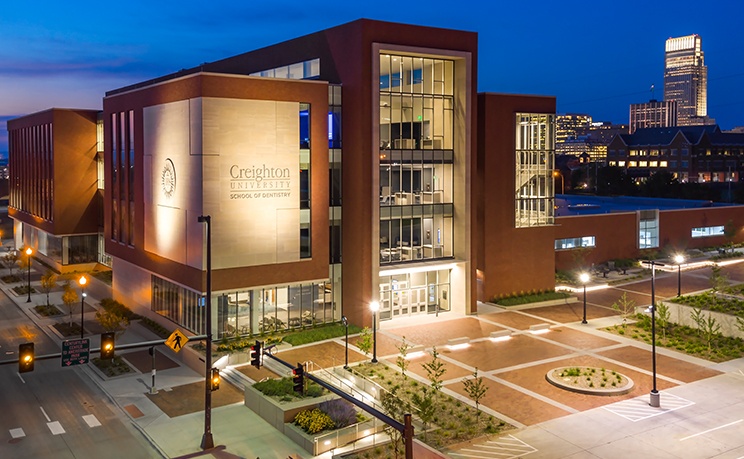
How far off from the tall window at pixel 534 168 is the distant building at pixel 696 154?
117 m

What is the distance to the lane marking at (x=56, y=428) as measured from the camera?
2939 cm

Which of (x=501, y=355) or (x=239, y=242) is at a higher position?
(x=239, y=242)

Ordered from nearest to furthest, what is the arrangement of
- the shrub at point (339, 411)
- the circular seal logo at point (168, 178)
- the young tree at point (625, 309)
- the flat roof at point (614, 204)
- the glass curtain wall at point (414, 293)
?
1. the shrub at point (339, 411)
2. the circular seal logo at point (168, 178)
3. the young tree at point (625, 309)
4. the glass curtain wall at point (414, 293)
5. the flat roof at point (614, 204)

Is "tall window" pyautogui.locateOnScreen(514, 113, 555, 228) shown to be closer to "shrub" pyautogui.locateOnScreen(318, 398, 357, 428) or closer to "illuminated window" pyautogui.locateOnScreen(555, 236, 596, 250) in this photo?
"illuminated window" pyautogui.locateOnScreen(555, 236, 596, 250)

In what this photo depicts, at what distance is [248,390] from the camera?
105 feet

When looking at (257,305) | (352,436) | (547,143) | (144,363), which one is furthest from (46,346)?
(547,143)

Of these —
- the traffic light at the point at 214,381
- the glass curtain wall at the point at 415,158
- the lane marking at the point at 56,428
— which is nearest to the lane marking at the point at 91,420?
the lane marking at the point at 56,428

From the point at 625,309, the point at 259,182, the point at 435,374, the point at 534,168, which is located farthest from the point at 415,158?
the point at 435,374

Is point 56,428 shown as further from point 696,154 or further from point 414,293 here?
point 696,154

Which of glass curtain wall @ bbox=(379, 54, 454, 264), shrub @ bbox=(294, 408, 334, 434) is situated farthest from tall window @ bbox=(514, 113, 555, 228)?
shrub @ bbox=(294, 408, 334, 434)

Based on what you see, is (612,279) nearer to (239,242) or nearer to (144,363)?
(239,242)

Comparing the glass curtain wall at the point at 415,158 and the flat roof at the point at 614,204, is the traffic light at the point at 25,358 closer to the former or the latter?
the glass curtain wall at the point at 415,158

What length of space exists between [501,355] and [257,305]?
573 inches

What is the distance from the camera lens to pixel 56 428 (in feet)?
97.9
